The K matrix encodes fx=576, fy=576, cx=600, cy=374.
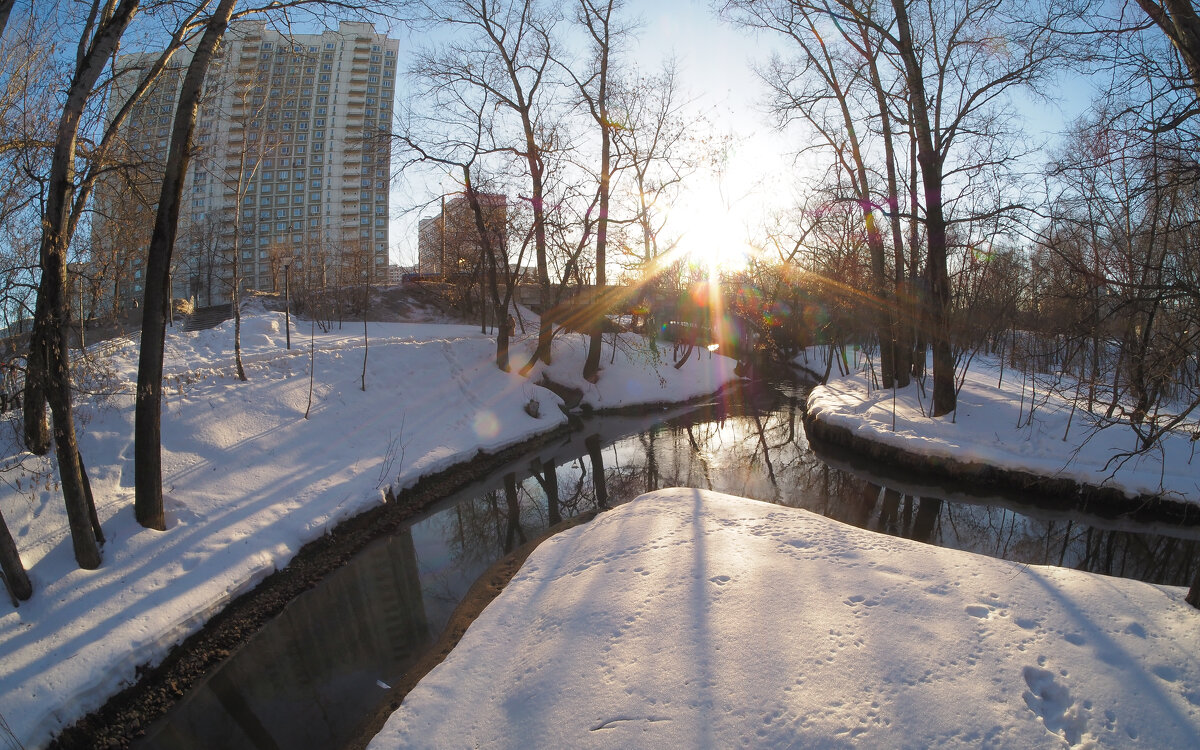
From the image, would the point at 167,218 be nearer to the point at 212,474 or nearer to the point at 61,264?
the point at 61,264

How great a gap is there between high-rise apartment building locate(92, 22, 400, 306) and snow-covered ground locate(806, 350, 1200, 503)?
1194 centimetres

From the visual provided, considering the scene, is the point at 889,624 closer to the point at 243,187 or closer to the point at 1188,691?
the point at 1188,691

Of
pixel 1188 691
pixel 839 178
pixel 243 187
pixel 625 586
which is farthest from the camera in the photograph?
pixel 839 178

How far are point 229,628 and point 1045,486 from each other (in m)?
12.1

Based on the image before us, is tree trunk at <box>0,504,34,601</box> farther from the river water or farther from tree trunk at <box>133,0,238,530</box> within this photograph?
the river water

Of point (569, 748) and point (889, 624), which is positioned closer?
point (569, 748)

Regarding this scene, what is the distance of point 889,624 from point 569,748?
2.62m

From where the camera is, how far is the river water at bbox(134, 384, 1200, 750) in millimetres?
5273

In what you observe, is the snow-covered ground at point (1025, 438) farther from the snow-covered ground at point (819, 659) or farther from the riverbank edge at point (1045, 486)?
the snow-covered ground at point (819, 659)

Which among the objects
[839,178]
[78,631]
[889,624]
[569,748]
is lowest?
[78,631]

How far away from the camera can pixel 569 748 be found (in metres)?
3.70

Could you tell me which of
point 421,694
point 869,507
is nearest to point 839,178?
point 869,507

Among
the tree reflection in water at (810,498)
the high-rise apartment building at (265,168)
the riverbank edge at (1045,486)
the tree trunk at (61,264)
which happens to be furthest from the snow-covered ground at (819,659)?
the high-rise apartment building at (265,168)

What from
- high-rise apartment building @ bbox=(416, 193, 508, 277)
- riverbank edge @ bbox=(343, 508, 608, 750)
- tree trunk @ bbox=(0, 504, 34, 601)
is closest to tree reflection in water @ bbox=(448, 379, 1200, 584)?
riverbank edge @ bbox=(343, 508, 608, 750)
